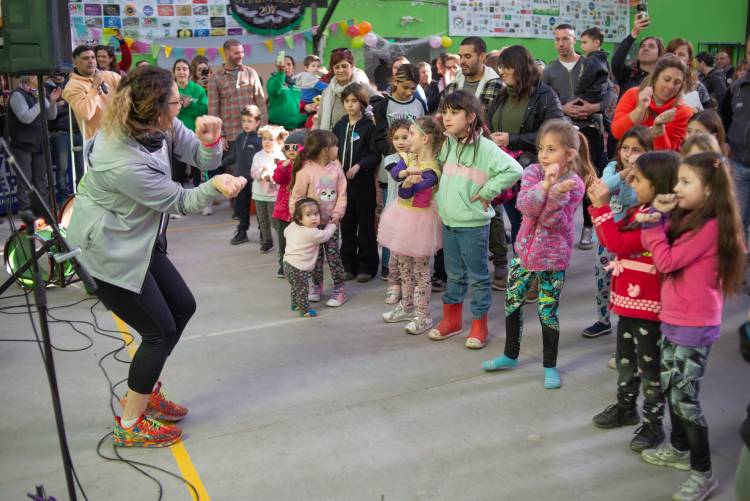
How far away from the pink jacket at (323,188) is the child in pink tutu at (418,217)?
0.57 meters

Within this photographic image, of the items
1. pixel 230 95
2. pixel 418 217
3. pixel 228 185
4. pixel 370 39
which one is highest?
pixel 370 39

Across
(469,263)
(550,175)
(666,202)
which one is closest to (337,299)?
(469,263)

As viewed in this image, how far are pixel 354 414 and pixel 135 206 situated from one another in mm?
1450

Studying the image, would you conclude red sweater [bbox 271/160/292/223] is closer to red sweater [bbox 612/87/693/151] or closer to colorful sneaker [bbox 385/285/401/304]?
colorful sneaker [bbox 385/285/401/304]

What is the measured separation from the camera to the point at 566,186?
3502mm

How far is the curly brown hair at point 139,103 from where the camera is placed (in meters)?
2.99

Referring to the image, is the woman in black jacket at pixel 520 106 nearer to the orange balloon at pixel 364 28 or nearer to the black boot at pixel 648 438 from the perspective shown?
the black boot at pixel 648 438

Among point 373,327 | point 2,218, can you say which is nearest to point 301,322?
point 373,327

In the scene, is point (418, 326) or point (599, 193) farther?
point (418, 326)

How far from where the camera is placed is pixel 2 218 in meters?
8.77

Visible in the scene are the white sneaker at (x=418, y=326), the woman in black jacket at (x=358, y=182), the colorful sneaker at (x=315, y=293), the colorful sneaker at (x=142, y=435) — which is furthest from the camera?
the woman in black jacket at (x=358, y=182)

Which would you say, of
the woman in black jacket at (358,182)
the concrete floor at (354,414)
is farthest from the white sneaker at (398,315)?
the woman in black jacket at (358,182)

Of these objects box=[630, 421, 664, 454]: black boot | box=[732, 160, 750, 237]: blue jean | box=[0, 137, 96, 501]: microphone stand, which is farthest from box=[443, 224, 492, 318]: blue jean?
box=[0, 137, 96, 501]: microphone stand

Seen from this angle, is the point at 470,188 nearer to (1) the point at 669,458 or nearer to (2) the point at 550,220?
(2) the point at 550,220
